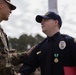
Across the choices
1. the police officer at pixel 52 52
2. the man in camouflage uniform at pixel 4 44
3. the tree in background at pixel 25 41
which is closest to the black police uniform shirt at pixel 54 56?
the police officer at pixel 52 52

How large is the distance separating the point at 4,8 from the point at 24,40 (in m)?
68.8

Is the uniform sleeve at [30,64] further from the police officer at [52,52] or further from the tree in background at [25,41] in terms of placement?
the tree in background at [25,41]

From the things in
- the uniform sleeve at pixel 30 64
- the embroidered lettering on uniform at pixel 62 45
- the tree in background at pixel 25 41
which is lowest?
the tree in background at pixel 25 41

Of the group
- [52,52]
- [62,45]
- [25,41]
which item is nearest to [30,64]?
[52,52]

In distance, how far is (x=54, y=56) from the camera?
5.28m

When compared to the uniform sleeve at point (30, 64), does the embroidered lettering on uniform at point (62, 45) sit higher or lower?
higher

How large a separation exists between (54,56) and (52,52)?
73mm

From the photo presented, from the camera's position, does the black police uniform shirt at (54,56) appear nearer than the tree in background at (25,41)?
Yes

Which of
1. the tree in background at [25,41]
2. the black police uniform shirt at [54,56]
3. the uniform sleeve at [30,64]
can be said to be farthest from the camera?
the tree in background at [25,41]

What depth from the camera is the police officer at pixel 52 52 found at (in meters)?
5.22

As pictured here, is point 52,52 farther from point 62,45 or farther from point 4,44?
point 4,44

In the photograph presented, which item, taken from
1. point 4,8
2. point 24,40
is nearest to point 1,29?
point 4,8

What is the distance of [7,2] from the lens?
213 inches

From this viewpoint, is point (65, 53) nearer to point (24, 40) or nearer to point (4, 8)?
point (4, 8)
